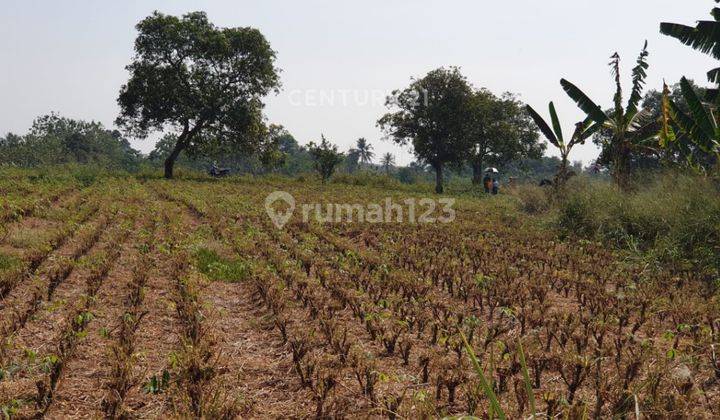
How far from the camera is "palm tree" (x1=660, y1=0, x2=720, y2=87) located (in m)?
10.6

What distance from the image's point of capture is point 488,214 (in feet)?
54.2

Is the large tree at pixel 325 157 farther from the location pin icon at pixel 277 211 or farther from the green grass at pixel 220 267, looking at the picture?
the green grass at pixel 220 267

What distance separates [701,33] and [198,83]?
1052 inches

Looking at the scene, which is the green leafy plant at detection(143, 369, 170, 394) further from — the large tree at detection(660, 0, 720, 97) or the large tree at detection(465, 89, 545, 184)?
the large tree at detection(465, 89, 545, 184)

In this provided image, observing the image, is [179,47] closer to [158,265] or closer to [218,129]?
[218,129]

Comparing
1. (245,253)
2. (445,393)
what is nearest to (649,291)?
(445,393)

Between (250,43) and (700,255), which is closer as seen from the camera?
(700,255)

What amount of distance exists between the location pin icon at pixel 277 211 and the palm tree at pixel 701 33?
1061 cm

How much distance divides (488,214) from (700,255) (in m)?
8.30

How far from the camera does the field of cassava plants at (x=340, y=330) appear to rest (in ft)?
10.8

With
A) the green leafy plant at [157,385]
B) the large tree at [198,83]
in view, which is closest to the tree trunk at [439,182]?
the large tree at [198,83]

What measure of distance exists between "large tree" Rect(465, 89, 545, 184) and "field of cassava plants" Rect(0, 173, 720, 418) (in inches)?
995

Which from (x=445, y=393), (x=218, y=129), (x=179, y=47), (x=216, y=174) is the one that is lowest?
(x=445, y=393)

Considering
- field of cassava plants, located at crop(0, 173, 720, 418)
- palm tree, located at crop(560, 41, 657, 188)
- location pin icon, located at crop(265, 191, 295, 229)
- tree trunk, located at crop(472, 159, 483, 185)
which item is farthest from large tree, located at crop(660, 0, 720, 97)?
tree trunk, located at crop(472, 159, 483, 185)
